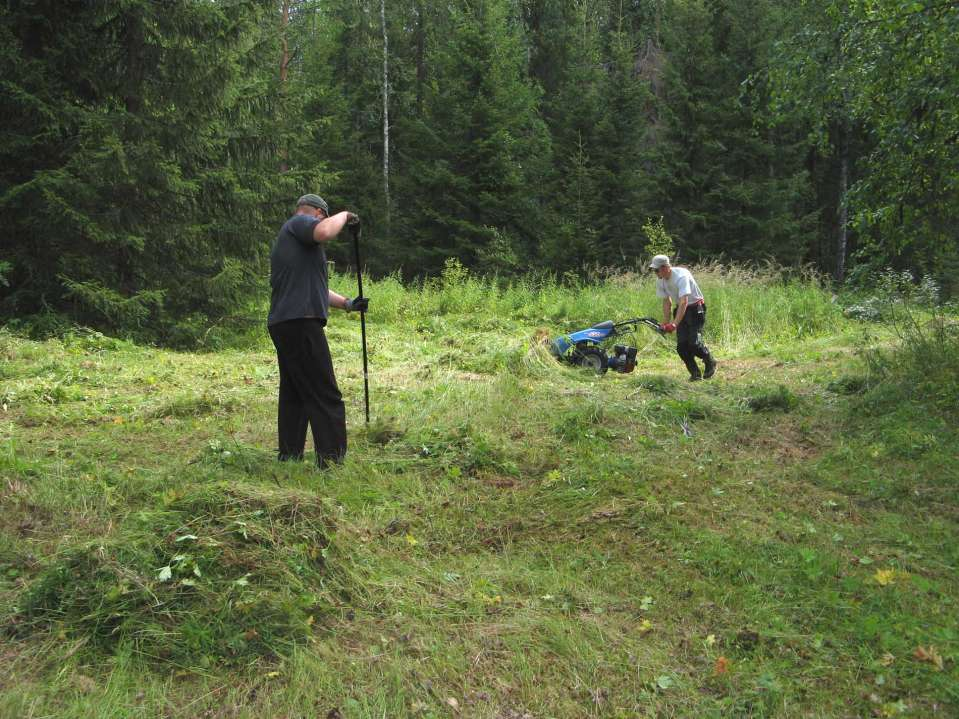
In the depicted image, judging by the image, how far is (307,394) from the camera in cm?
541

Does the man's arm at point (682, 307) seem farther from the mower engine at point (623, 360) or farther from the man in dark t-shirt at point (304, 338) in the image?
the man in dark t-shirt at point (304, 338)

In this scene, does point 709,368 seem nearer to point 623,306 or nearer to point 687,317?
point 687,317

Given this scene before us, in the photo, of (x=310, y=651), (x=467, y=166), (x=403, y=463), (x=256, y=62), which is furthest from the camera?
(x=467, y=166)

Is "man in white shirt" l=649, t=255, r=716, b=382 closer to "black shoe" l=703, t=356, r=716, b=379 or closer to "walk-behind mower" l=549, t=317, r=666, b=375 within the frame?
"black shoe" l=703, t=356, r=716, b=379

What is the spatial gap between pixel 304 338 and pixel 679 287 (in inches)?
203

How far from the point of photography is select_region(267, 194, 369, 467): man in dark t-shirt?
17.5ft

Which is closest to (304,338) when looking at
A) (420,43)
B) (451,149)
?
(451,149)

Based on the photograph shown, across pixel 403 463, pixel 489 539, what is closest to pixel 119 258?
pixel 403 463

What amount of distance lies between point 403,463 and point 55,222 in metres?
7.36

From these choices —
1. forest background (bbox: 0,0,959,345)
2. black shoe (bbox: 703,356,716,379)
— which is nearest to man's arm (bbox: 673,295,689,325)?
black shoe (bbox: 703,356,716,379)

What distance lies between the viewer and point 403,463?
5.54 meters

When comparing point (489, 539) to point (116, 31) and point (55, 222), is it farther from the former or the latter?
point (116, 31)

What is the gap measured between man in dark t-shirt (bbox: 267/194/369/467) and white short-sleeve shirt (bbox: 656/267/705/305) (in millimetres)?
4767

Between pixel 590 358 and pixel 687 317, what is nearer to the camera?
pixel 687 317
